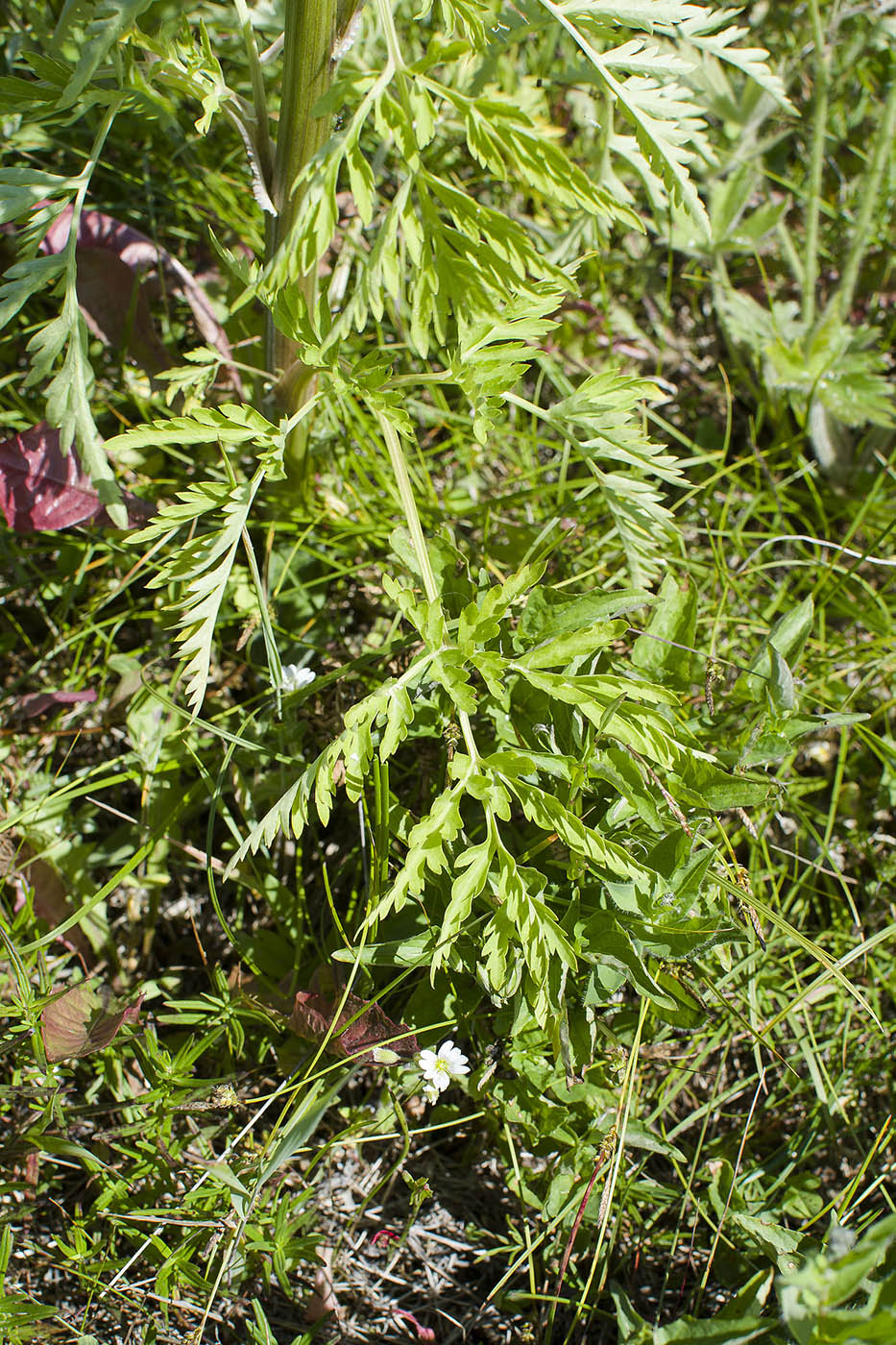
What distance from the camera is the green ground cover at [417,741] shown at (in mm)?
1471

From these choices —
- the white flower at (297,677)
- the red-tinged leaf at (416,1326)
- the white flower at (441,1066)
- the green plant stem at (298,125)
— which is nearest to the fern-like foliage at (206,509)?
the green plant stem at (298,125)

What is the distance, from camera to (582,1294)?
160 cm

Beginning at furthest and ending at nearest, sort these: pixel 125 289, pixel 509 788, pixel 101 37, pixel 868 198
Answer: pixel 868 198 < pixel 125 289 < pixel 509 788 < pixel 101 37

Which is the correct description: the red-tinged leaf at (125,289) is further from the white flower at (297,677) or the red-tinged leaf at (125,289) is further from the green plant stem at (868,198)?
the green plant stem at (868,198)

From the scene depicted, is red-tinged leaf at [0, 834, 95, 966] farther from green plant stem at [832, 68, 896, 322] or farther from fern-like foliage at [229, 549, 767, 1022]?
green plant stem at [832, 68, 896, 322]

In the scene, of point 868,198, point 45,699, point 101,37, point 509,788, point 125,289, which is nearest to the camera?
point 101,37

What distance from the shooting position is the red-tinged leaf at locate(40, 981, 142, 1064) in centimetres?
164

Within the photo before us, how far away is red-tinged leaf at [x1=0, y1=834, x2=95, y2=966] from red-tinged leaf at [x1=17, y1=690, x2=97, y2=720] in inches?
11.6

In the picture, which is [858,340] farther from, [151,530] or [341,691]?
[151,530]

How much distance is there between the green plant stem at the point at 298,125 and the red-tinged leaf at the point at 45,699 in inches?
31.9

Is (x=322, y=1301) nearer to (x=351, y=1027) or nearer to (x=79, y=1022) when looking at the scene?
(x=351, y=1027)

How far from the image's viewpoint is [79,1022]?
5.61 ft

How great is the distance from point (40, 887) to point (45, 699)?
416 mm

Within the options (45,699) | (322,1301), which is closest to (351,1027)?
(322,1301)
